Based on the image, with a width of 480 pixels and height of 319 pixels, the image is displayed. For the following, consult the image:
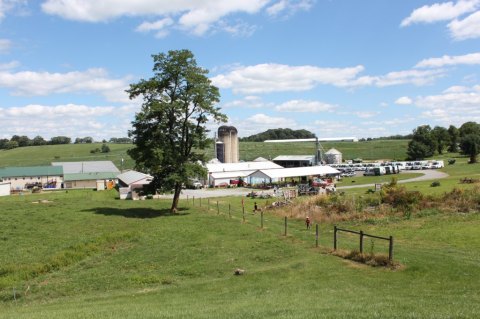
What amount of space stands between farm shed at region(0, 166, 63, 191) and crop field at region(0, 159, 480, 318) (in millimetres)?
65404

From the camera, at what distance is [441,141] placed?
15962 cm

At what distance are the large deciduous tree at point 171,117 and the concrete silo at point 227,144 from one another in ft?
247

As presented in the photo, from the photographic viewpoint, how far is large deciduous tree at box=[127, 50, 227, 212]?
41.9m

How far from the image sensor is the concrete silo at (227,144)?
4690 inches

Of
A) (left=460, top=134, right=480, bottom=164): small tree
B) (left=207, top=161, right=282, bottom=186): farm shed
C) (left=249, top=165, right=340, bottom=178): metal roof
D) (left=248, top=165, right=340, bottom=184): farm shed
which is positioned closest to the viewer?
(left=248, top=165, right=340, bottom=184): farm shed

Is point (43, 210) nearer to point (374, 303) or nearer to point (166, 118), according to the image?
point (166, 118)

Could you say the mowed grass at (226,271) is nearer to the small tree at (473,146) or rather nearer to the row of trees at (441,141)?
the small tree at (473,146)

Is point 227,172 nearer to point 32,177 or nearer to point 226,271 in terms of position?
point 32,177

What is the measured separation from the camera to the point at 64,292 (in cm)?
1850

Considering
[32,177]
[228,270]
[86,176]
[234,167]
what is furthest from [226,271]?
[32,177]

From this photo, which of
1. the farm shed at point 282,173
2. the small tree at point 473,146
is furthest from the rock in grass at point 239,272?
the small tree at point 473,146

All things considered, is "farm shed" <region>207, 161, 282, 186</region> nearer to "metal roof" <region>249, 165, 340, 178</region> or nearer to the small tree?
"metal roof" <region>249, 165, 340, 178</region>

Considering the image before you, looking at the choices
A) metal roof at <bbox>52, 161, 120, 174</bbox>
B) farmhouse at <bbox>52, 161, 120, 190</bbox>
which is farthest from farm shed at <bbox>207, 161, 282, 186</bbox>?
metal roof at <bbox>52, 161, 120, 174</bbox>

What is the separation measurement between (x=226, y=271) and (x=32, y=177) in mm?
90500
